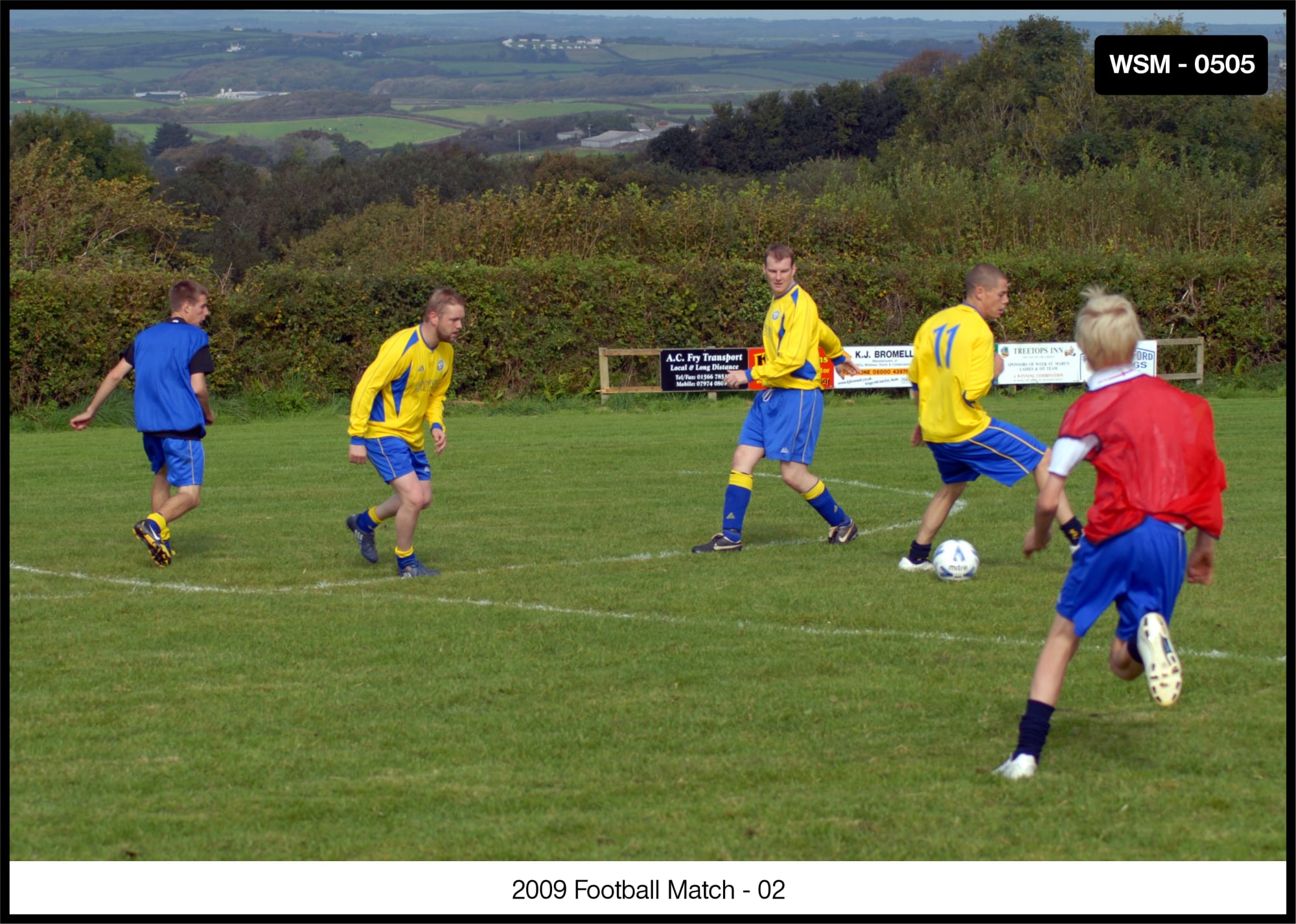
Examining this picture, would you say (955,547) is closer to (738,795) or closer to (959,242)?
(738,795)

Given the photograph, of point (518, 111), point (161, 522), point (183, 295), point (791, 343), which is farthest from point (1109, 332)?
point (518, 111)

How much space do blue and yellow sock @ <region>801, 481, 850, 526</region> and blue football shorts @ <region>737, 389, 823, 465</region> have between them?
230 millimetres

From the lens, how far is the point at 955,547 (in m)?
9.63

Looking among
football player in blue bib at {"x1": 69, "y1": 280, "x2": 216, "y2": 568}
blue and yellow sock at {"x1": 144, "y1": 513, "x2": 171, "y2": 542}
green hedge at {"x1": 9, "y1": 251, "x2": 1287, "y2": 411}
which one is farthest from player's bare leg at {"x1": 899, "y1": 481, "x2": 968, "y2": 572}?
green hedge at {"x1": 9, "y1": 251, "x2": 1287, "y2": 411}

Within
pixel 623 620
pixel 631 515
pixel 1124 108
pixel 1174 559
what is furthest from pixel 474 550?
pixel 1124 108

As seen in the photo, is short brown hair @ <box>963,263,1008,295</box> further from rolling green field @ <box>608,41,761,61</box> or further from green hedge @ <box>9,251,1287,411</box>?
rolling green field @ <box>608,41,761,61</box>

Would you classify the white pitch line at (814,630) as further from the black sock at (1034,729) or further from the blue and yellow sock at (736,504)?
the blue and yellow sock at (736,504)

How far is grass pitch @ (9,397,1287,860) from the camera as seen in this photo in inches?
200

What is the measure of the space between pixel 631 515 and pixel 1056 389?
16.4 meters

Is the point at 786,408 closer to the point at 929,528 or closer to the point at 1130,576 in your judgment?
the point at 929,528

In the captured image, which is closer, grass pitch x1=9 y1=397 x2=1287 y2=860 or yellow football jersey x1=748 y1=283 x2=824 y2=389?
grass pitch x1=9 y1=397 x2=1287 y2=860

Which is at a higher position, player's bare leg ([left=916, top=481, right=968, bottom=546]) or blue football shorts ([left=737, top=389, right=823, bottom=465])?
blue football shorts ([left=737, top=389, right=823, bottom=465])

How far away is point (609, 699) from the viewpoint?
6824 mm

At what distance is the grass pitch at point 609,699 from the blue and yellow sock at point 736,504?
250mm
